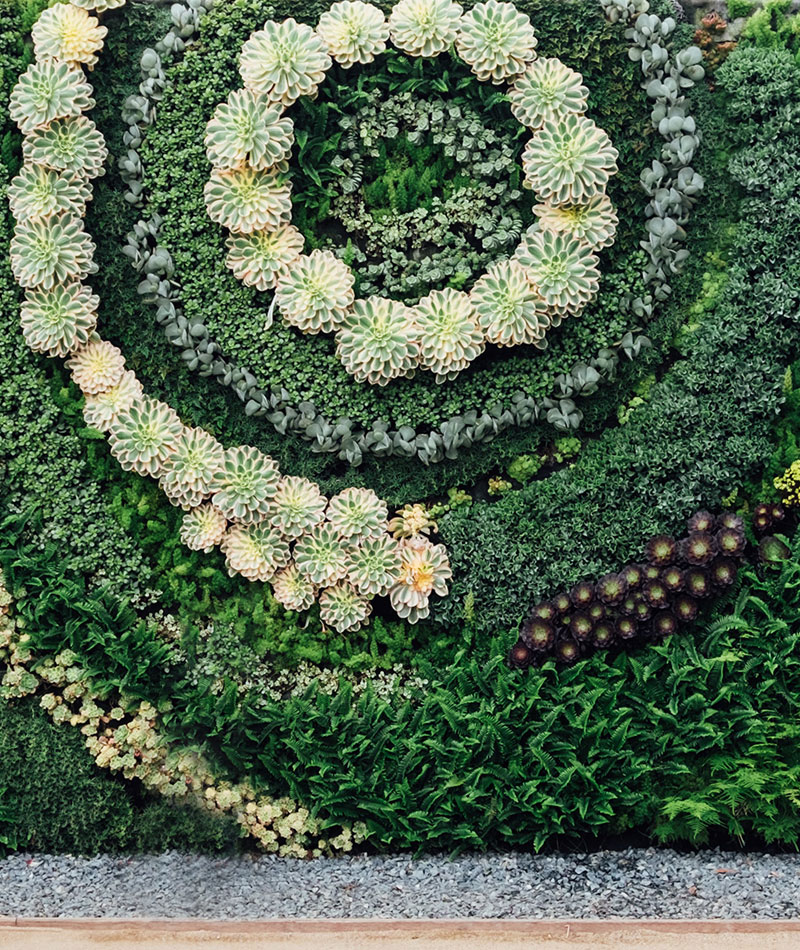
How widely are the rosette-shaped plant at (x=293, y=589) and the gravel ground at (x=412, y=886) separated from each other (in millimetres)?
1214

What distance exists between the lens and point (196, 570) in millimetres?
5250

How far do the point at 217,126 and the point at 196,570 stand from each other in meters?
2.11

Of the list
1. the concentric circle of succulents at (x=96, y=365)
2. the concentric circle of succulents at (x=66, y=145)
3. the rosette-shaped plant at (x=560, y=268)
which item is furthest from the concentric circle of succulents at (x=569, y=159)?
the concentric circle of succulents at (x=96, y=365)

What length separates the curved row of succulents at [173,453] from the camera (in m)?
4.94

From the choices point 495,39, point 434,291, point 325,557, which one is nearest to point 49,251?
point 434,291

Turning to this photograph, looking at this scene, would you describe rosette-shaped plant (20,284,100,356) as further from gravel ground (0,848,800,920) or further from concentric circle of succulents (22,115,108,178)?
gravel ground (0,848,800,920)

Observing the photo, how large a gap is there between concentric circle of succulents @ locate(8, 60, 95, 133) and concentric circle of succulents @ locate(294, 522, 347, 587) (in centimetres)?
227

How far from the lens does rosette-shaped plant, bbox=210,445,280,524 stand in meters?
5.03

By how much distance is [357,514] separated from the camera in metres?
5.04

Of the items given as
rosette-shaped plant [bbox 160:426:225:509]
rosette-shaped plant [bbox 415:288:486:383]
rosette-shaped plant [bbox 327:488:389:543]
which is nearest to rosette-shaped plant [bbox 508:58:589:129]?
rosette-shaped plant [bbox 415:288:486:383]

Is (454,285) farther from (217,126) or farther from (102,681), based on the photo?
(102,681)

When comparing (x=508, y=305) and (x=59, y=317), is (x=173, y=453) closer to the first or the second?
(x=59, y=317)

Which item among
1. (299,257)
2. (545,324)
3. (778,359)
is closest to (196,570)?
(299,257)

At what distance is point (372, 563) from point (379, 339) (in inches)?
41.7
